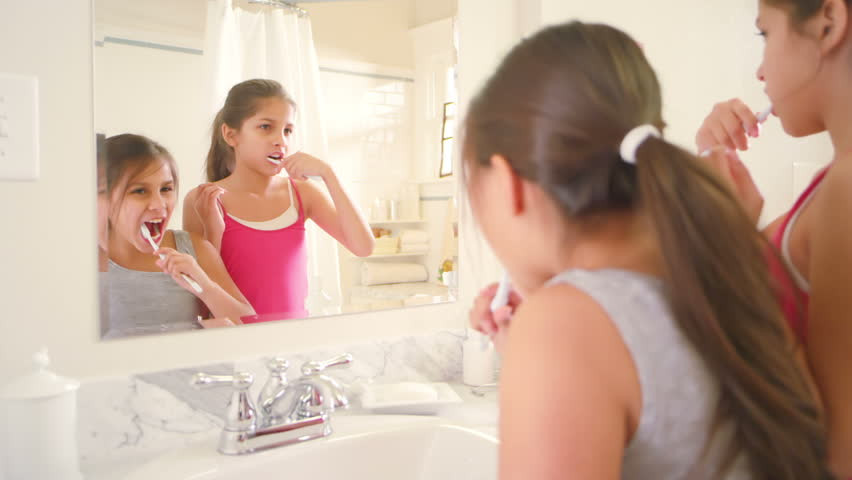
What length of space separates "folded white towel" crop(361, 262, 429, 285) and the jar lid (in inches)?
22.1

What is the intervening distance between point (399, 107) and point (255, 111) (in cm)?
32

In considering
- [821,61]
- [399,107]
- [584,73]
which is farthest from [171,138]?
[821,61]

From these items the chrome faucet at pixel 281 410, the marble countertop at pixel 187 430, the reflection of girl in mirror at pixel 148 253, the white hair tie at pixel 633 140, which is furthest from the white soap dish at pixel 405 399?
the white hair tie at pixel 633 140

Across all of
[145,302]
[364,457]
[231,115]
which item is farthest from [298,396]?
[231,115]

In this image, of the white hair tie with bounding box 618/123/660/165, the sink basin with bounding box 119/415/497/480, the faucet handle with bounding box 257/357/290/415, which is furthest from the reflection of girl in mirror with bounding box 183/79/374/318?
the white hair tie with bounding box 618/123/660/165

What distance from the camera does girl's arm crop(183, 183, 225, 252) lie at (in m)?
1.07

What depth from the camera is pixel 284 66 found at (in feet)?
3.79

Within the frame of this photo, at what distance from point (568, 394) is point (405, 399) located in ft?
2.65

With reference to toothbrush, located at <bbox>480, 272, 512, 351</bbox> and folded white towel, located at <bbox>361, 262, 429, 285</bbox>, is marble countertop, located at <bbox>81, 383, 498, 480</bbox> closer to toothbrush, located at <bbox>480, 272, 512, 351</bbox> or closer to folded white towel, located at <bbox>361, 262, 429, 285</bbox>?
folded white towel, located at <bbox>361, 262, 429, 285</bbox>

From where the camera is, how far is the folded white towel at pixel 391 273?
1262 millimetres

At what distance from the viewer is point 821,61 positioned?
0.65 meters

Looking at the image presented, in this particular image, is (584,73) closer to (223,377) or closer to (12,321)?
(223,377)

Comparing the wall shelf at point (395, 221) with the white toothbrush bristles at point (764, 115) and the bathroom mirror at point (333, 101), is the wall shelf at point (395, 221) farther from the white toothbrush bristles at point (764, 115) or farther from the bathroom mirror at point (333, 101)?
the white toothbrush bristles at point (764, 115)

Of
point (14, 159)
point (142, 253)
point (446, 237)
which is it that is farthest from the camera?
point (446, 237)
